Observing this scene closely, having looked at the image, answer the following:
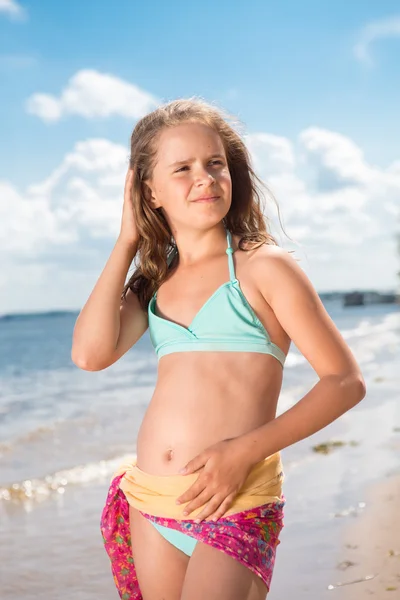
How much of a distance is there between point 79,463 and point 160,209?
653 cm

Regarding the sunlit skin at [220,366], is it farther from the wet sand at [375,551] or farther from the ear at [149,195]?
the wet sand at [375,551]

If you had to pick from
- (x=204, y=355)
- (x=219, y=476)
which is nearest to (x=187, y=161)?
(x=204, y=355)

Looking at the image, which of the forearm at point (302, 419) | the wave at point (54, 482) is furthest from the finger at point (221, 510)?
the wave at point (54, 482)

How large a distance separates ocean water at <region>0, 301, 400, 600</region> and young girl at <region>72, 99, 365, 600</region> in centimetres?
222

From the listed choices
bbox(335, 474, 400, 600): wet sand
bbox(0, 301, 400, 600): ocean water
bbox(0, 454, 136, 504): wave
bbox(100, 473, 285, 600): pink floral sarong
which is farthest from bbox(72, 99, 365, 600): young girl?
bbox(0, 454, 136, 504): wave

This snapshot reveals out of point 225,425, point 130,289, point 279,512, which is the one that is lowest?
point 279,512

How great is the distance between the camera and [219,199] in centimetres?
282

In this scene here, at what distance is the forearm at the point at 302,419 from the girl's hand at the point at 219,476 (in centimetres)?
3

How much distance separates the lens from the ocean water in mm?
5484

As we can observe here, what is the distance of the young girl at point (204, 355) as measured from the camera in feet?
8.19

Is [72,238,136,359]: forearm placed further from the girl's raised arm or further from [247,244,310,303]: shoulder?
[247,244,310,303]: shoulder

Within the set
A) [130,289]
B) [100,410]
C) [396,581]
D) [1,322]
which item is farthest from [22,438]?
[1,322]

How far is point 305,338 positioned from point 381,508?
3.86m

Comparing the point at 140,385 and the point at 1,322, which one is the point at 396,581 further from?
the point at 1,322
